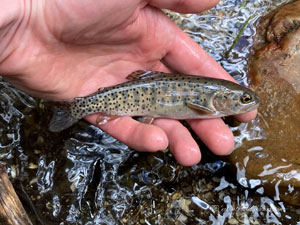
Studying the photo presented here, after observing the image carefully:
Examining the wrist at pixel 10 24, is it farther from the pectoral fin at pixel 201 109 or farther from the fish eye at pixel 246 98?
the fish eye at pixel 246 98

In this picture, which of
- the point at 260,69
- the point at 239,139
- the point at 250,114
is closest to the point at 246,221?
the point at 239,139

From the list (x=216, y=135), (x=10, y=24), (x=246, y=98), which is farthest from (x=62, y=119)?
(x=246, y=98)

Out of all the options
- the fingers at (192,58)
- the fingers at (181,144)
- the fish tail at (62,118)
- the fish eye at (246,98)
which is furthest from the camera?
the fingers at (192,58)

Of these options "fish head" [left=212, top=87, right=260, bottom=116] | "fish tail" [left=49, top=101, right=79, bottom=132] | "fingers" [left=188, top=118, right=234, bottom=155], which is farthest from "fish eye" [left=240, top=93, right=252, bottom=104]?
"fish tail" [left=49, top=101, right=79, bottom=132]

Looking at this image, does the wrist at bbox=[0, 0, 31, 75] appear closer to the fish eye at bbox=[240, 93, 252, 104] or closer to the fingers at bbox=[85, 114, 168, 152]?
the fingers at bbox=[85, 114, 168, 152]

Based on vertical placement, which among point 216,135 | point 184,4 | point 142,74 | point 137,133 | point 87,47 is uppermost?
point 184,4

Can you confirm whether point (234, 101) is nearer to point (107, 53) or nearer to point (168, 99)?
point (168, 99)

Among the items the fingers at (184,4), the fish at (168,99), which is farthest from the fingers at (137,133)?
the fingers at (184,4)
